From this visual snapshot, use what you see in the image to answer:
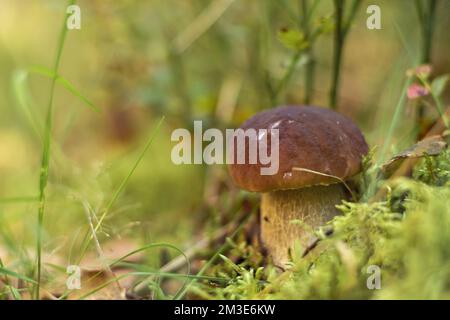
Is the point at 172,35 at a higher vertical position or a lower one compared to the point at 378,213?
higher

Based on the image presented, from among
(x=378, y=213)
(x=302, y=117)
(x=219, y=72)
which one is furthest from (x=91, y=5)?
(x=378, y=213)

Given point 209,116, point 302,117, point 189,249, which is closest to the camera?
point 302,117

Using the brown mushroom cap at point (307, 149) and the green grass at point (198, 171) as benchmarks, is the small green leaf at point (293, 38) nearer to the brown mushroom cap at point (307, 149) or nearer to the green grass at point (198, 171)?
the green grass at point (198, 171)

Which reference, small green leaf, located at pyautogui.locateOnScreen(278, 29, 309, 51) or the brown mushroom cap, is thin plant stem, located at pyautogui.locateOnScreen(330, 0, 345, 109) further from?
the brown mushroom cap

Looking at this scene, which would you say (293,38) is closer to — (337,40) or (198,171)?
(337,40)

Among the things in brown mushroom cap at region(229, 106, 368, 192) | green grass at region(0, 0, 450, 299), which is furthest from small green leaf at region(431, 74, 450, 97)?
brown mushroom cap at region(229, 106, 368, 192)
